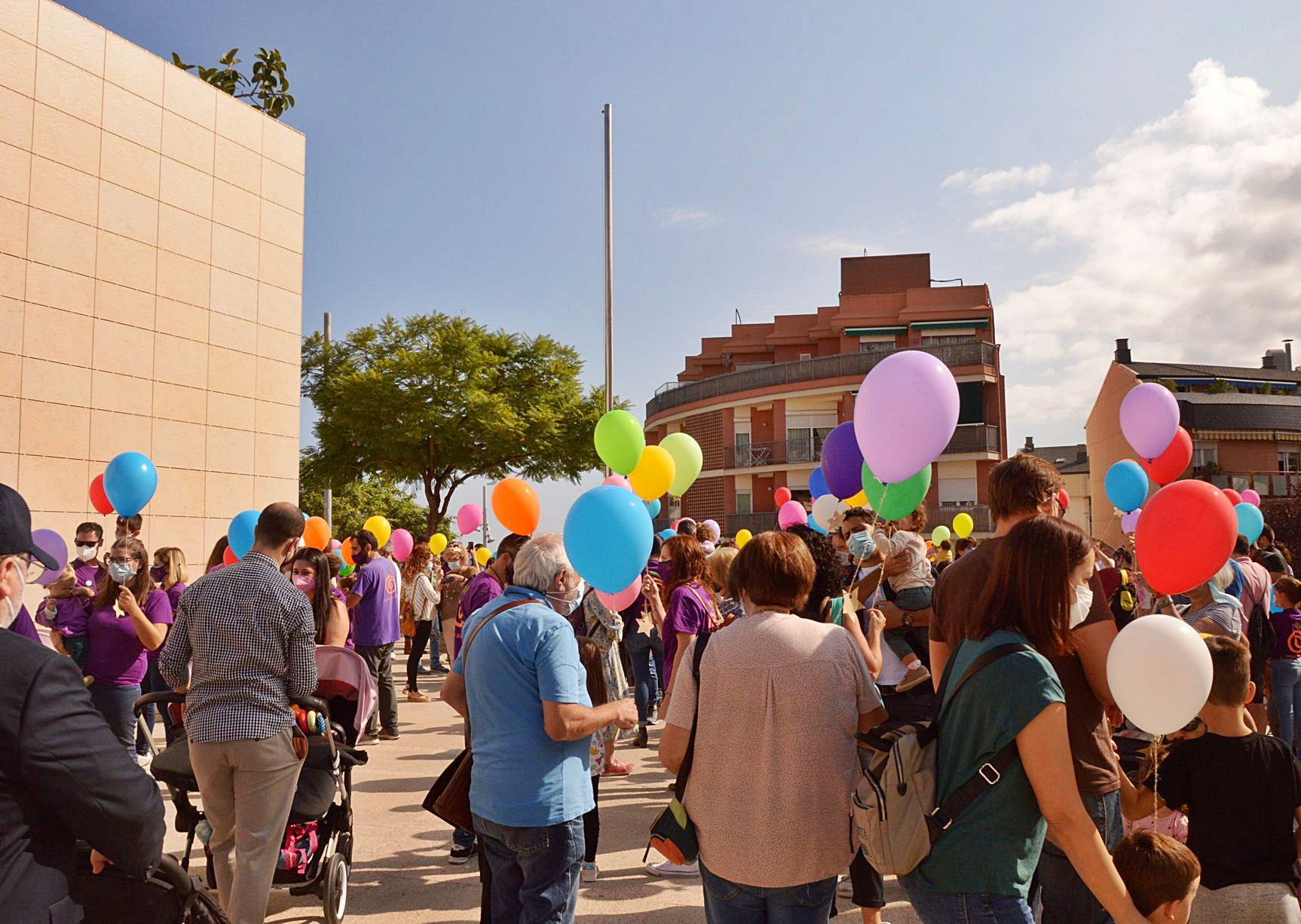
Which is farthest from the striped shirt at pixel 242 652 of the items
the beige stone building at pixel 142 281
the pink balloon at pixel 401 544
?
the beige stone building at pixel 142 281

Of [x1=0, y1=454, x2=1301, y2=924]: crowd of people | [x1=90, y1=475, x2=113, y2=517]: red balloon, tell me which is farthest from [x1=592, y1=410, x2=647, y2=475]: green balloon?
[x1=90, y1=475, x2=113, y2=517]: red balloon

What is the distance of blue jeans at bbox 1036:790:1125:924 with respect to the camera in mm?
2713

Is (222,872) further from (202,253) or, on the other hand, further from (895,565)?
(202,253)

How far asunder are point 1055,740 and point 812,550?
157 cm

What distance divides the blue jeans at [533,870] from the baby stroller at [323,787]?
1209mm

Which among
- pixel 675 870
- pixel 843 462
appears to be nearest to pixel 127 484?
pixel 675 870

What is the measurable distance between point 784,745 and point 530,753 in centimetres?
100

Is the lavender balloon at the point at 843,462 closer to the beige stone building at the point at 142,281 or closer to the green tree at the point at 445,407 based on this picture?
the beige stone building at the point at 142,281

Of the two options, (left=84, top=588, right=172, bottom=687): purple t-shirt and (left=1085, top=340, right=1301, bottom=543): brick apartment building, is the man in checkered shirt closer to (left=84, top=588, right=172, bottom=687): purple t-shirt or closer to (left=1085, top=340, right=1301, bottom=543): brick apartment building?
(left=84, top=588, right=172, bottom=687): purple t-shirt

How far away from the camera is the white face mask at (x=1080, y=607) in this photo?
2715 millimetres

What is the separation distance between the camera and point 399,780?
287 inches

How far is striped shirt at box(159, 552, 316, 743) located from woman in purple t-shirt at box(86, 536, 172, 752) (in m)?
2.75

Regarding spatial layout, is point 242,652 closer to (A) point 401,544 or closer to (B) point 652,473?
(B) point 652,473

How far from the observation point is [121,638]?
6215mm
